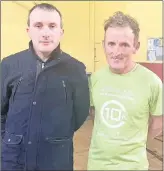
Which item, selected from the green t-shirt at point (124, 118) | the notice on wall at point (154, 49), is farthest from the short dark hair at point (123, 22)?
the notice on wall at point (154, 49)

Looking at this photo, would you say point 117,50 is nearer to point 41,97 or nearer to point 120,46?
point 120,46

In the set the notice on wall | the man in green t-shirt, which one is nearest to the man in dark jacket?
the man in green t-shirt

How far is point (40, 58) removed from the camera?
3.78 feet

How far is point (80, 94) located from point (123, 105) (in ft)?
0.68

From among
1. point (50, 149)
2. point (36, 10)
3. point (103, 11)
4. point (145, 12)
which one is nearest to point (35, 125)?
point (50, 149)

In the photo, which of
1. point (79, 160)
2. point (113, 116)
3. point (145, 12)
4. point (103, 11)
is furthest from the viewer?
point (103, 11)

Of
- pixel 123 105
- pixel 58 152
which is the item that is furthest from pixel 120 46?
pixel 58 152

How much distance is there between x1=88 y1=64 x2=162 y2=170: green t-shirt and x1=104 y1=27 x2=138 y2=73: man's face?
5cm

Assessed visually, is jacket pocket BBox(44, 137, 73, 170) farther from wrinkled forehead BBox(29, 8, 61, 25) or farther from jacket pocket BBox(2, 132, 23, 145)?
wrinkled forehead BBox(29, 8, 61, 25)

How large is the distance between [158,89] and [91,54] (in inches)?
156

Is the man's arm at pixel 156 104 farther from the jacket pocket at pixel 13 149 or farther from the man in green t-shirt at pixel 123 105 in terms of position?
the jacket pocket at pixel 13 149

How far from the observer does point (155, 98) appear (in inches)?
42.2

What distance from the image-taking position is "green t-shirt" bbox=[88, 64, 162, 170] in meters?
1.05

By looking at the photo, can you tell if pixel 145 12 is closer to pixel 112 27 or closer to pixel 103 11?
pixel 103 11
